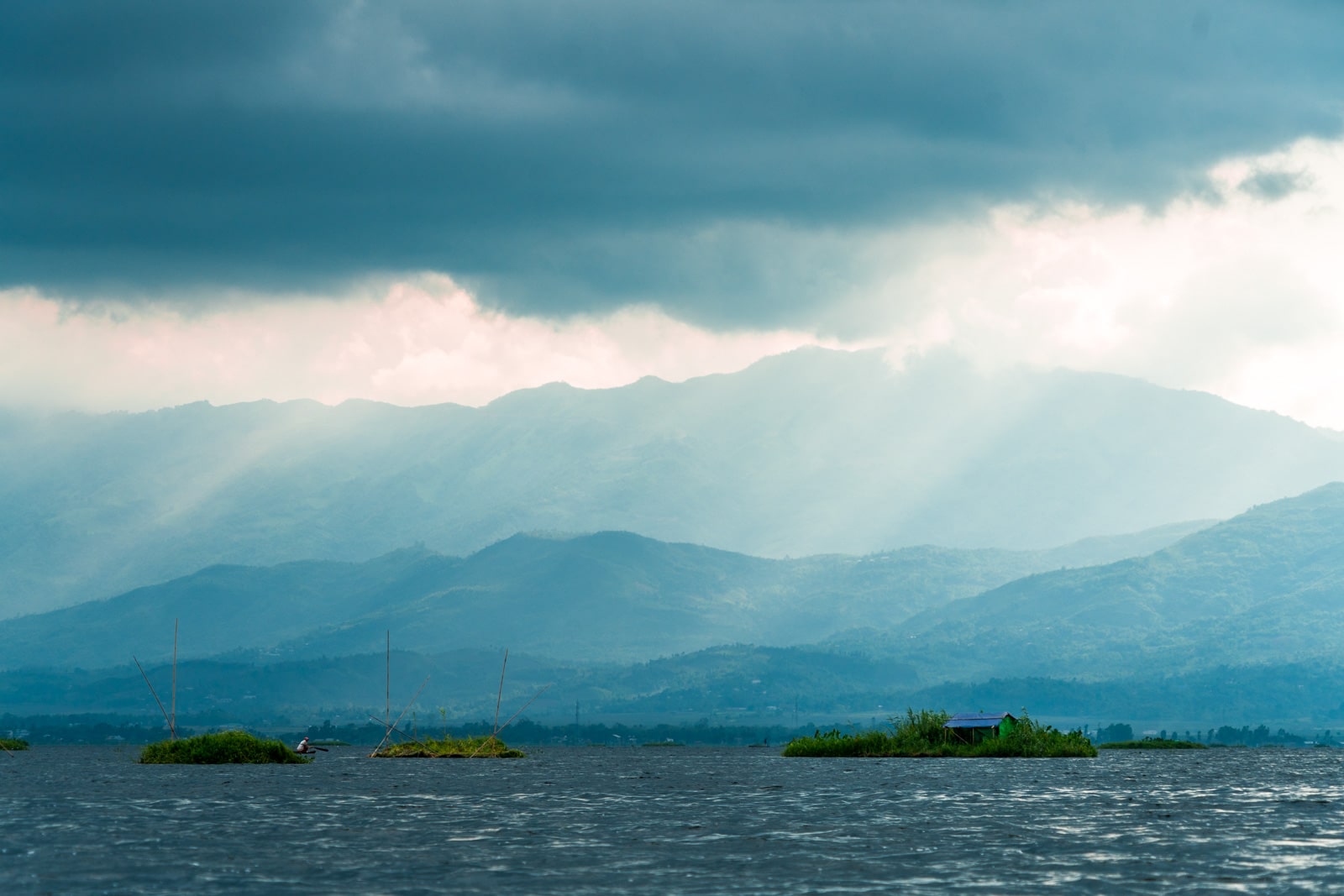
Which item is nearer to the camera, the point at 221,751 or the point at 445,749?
the point at 221,751

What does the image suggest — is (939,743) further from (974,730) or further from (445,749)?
(445,749)

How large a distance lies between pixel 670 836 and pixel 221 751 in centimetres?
9880

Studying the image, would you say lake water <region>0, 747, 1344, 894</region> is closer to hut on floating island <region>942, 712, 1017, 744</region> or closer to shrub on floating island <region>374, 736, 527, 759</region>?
shrub on floating island <region>374, 736, 527, 759</region>

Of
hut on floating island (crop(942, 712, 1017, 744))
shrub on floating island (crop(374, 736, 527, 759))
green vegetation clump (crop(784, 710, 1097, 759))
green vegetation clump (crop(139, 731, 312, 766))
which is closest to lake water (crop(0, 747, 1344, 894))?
green vegetation clump (crop(139, 731, 312, 766))

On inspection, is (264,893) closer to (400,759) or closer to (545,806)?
(545,806)

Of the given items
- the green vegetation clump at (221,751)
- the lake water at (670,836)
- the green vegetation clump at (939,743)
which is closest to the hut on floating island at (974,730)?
the green vegetation clump at (939,743)

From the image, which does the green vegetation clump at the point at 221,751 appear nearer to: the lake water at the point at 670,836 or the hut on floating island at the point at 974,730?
the lake water at the point at 670,836

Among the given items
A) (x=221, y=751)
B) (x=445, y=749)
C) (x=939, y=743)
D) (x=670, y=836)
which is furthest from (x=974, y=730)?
(x=670, y=836)

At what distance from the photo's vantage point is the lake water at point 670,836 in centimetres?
5578

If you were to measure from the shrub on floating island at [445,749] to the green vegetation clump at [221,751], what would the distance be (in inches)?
645

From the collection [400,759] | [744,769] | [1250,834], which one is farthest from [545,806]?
[400,759]

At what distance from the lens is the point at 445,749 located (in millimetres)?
173250

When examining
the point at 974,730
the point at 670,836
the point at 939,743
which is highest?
the point at 974,730

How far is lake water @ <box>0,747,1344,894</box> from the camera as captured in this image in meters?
55.8
